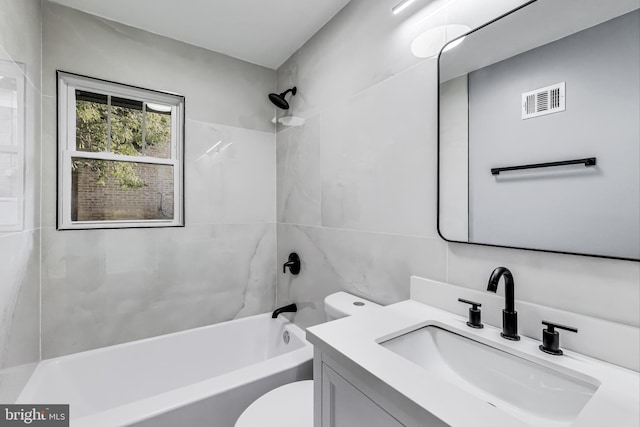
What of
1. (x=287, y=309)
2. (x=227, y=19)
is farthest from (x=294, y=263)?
(x=227, y=19)

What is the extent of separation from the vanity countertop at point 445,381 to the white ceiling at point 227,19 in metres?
1.69

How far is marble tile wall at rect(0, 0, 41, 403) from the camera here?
1.06m

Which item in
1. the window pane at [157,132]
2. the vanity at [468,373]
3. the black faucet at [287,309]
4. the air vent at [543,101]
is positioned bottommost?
the black faucet at [287,309]

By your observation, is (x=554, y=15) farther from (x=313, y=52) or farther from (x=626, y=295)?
(x=313, y=52)

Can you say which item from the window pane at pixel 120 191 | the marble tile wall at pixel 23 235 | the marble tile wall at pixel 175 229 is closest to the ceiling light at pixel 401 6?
the marble tile wall at pixel 175 229

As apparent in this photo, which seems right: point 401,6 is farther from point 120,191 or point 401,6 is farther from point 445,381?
point 120,191

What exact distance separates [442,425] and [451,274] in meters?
0.67

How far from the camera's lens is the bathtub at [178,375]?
117cm

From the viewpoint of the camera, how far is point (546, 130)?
0.82 m

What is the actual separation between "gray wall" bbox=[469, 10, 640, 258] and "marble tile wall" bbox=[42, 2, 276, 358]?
65.9 inches

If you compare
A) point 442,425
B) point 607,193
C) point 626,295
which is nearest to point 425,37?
point 607,193

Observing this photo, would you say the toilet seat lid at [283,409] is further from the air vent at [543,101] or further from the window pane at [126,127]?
the window pane at [126,127]

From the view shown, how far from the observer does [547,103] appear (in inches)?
32.3

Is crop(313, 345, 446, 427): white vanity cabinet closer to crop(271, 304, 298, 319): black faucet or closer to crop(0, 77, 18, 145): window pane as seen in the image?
crop(271, 304, 298, 319): black faucet
